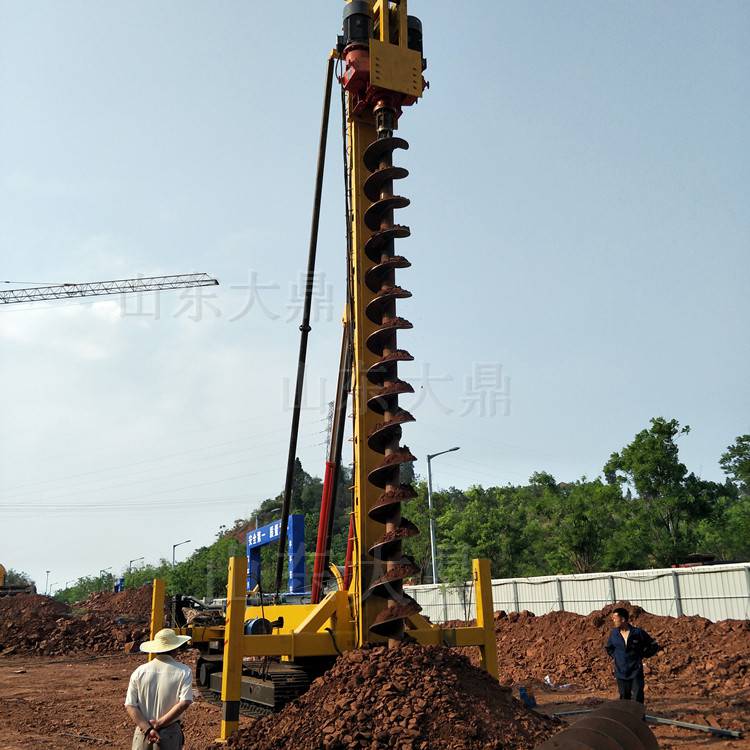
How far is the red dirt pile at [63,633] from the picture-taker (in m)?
31.6

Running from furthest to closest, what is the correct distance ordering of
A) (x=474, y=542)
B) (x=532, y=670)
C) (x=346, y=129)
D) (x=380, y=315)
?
(x=474, y=542), (x=532, y=670), (x=346, y=129), (x=380, y=315)

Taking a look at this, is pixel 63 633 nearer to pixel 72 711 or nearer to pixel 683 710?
pixel 72 711

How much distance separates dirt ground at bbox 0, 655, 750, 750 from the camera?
32.9 ft

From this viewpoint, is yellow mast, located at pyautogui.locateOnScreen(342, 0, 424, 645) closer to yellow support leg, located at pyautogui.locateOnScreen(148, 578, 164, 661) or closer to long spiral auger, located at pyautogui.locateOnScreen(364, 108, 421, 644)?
long spiral auger, located at pyautogui.locateOnScreen(364, 108, 421, 644)

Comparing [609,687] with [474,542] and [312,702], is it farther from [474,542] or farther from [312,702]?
[474,542]

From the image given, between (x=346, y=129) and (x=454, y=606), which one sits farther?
(x=454, y=606)

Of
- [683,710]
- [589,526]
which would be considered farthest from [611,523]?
[683,710]

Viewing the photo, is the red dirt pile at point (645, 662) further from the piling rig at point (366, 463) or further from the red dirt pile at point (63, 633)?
the red dirt pile at point (63, 633)

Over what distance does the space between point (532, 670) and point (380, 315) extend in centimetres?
1279

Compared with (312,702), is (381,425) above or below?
above

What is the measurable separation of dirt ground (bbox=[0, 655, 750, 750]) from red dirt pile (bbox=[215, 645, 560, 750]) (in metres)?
3.24

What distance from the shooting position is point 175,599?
1084 cm

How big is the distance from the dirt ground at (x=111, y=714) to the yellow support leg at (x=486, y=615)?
7.96 ft

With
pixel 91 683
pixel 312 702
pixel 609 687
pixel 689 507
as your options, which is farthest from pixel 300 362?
pixel 689 507
